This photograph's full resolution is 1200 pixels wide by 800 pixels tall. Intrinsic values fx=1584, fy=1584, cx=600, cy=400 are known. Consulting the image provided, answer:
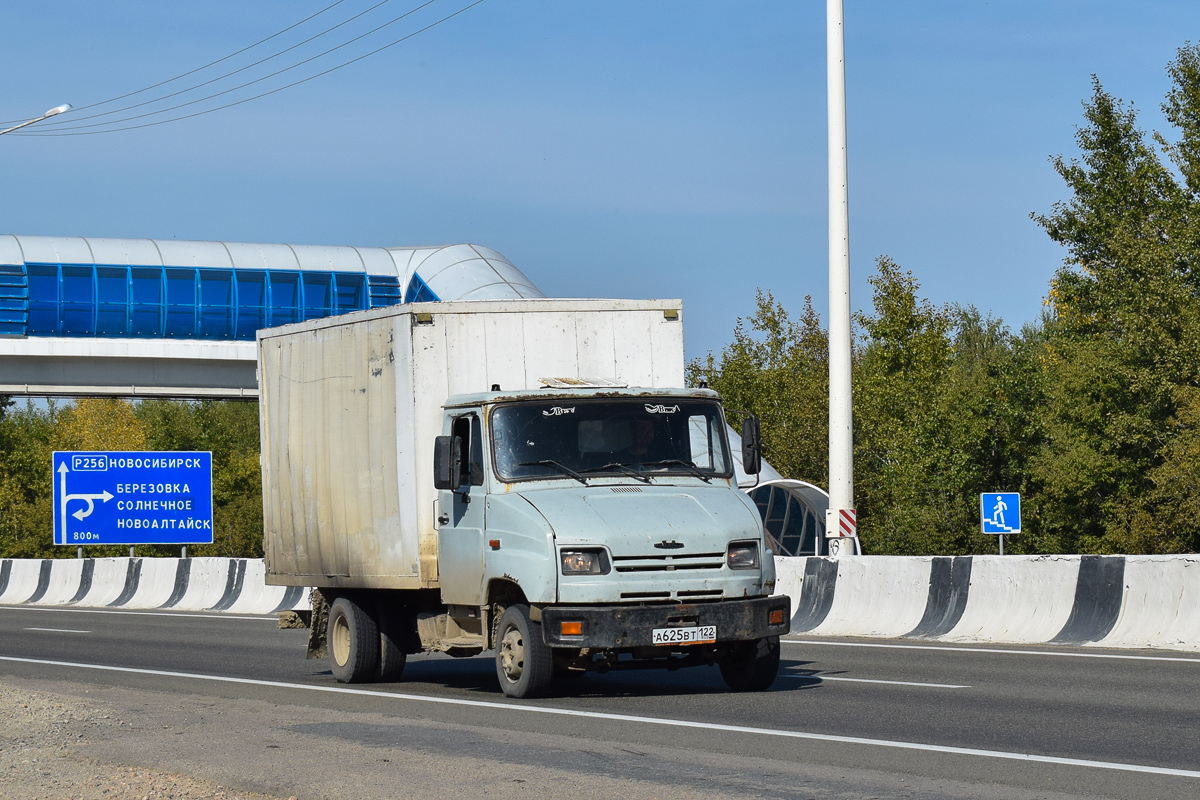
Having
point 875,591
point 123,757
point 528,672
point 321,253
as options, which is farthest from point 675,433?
point 321,253

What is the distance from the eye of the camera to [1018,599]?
664 inches

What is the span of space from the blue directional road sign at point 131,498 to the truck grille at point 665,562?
2442 centimetres

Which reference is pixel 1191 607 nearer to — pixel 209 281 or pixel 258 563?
pixel 258 563

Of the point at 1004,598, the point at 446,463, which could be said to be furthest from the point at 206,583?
the point at 446,463

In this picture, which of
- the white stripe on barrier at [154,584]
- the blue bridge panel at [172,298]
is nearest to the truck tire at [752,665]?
the white stripe on barrier at [154,584]

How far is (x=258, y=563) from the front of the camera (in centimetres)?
2928

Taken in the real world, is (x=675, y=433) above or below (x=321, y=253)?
below

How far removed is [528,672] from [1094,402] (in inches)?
1369

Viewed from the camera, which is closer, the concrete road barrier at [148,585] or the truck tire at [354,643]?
the truck tire at [354,643]

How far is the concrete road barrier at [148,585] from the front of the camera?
2961cm

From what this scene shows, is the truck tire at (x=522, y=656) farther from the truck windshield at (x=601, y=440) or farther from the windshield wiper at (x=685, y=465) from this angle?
the windshield wiper at (x=685, y=465)

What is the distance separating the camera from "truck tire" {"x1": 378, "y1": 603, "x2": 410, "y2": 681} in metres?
13.8

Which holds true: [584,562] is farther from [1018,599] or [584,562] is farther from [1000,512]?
[1000,512]

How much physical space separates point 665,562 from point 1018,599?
6980 mm
